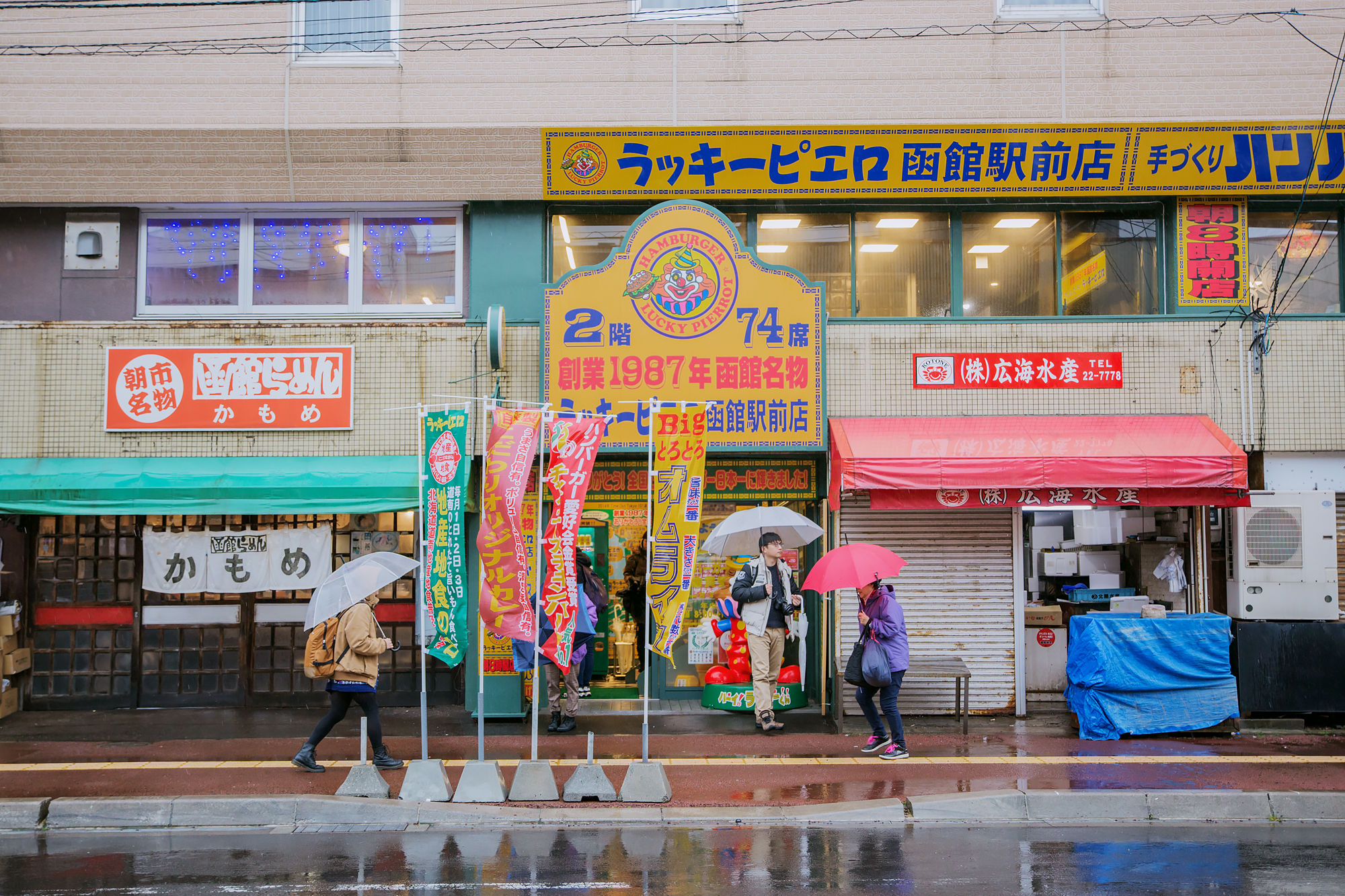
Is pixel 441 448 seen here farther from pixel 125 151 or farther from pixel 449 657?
pixel 125 151

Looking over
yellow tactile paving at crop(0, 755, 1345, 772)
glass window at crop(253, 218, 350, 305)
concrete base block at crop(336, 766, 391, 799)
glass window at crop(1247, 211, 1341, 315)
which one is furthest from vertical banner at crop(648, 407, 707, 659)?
glass window at crop(1247, 211, 1341, 315)

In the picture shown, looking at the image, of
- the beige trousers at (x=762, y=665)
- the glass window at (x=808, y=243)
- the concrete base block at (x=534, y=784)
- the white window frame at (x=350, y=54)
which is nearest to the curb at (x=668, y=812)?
the concrete base block at (x=534, y=784)

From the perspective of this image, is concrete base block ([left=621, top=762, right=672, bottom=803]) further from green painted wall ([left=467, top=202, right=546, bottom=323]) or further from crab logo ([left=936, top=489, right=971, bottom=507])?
green painted wall ([left=467, top=202, right=546, bottom=323])

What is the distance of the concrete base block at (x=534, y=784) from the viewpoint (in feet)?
28.0

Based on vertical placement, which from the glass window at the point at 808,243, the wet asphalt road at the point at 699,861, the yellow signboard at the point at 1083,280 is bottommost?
the wet asphalt road at the point at 699,861

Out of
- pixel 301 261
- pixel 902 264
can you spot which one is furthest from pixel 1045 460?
pixel 301 261

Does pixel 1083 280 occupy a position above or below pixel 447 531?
above

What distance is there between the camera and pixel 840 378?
39.2ft

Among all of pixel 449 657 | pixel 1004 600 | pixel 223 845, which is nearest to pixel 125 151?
pixel 449 657

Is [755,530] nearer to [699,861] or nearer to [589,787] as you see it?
[589,787]

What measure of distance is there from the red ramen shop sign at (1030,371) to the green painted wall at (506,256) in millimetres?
4817

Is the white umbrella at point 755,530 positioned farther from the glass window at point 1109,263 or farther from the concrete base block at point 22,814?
the concrete base block at point 22,814

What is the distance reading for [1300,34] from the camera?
38.5 feet

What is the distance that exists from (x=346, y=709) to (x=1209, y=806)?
759cm
